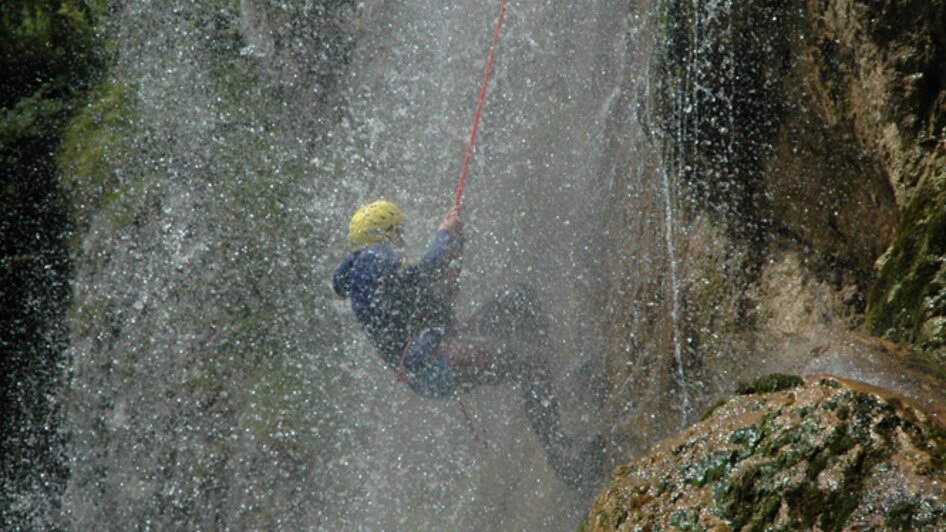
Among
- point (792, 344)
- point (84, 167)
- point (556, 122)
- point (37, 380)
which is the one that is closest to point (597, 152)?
point (556, 122)

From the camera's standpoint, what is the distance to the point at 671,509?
2.72 metres

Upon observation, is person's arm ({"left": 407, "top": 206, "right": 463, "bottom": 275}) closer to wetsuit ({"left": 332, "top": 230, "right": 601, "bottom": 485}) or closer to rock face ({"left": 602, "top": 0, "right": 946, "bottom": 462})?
wetsuit ({"left": 332, "top": 230, "right": 601, "bottom": 485})

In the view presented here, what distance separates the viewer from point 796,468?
2527mm

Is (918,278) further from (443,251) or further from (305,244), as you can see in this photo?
(305,244)

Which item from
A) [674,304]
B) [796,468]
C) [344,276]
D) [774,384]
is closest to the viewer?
[796,468]

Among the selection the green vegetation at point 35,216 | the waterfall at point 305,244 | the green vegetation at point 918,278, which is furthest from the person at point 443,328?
the green vegetation at point 35,216

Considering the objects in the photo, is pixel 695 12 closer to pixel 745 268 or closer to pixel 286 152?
pixel 745 268

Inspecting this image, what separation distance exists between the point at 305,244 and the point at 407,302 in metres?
2.64

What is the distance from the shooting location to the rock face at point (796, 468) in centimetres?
233

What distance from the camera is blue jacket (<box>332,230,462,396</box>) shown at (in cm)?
509

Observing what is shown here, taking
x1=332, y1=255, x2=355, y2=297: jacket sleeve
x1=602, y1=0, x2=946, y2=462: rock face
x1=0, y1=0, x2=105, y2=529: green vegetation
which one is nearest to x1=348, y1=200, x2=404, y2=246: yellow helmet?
x1=332, y1=255, x2=355, y2=297: jacket sleeve

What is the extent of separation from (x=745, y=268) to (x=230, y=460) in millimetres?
4998

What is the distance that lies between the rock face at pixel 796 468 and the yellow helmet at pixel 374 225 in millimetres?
2647

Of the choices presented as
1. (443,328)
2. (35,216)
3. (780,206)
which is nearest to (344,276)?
(443,328)
